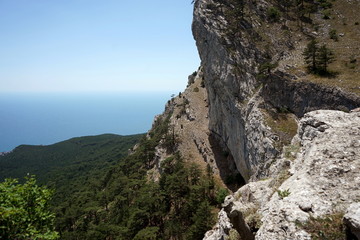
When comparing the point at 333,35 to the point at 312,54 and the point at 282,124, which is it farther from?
the point at 282,124

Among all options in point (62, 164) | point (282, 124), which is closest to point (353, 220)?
point (282, 124)

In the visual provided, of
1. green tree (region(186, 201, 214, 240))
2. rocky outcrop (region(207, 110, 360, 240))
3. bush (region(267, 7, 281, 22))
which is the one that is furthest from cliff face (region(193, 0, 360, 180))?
rocky outcrop (region(207, 110, 360, 240))

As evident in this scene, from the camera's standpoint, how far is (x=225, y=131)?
178 ft

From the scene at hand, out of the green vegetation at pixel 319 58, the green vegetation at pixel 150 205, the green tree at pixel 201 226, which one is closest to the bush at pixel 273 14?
the green vegetation at pixel 319 58

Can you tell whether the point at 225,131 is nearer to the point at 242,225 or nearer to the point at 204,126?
the point at 204,126

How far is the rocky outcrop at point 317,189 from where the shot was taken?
784 cm

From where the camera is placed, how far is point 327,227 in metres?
7.32

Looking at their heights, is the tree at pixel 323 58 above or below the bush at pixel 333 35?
below

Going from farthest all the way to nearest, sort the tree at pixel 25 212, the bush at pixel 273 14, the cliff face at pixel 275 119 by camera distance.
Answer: the bush at pixel 273 14 → the tree at pixel 25 212 → the cliff face at pixel 275 119

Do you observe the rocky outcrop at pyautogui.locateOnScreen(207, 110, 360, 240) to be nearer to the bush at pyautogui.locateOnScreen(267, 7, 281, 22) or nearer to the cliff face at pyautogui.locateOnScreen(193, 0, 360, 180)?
the cliff face at pyautogui.locateOnScreen(193, 0, 360, 180)

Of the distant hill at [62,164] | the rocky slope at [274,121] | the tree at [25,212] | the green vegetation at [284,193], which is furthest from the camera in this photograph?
the distant hill at [62,164]

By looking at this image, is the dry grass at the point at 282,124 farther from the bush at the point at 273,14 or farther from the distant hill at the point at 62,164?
the distant hill at the point at 62,164

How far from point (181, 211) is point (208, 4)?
54.5m

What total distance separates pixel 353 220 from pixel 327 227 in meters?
0.93
